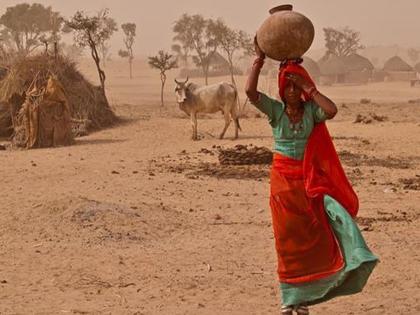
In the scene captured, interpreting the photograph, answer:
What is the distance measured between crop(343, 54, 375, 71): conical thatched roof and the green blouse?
46.0 m

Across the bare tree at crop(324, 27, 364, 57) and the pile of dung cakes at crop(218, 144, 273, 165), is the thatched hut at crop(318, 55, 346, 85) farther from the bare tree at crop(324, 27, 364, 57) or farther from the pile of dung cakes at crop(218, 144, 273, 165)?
the pile of dung cakes at crop(218, 144, 273, 165)

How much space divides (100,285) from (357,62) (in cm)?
4700

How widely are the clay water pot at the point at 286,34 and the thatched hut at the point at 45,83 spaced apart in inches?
466

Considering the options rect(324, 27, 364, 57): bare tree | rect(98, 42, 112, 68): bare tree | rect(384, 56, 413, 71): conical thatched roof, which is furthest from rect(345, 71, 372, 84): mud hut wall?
rect(98, 42, 112, 68): bare tree

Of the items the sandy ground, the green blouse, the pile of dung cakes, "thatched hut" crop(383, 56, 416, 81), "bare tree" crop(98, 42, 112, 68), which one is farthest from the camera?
"bare tree" crop(98, 42, 112, 68)

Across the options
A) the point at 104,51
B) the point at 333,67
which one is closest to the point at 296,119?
the point at 333,67

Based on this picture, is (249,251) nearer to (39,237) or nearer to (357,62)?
(39,237)

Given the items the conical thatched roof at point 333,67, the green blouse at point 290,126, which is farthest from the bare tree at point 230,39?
the green blouse at point 290,126

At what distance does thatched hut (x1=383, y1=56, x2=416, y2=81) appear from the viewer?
4891 centimetres

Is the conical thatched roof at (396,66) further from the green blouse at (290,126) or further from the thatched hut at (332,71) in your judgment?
the green blouse at (290,126)

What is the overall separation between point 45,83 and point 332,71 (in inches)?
1354

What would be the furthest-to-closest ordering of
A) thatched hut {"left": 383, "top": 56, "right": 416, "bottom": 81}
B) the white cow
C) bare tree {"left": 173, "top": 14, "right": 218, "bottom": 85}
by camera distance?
thatched hut {"left": 383, "top": 56, "right": 416, "bottom": 81}
bare tree {"left": 173, "top": 14, "right": 218, "bottom": 85}
the white cow

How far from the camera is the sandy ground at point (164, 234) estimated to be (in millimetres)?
5336

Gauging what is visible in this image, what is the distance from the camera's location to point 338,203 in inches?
165
